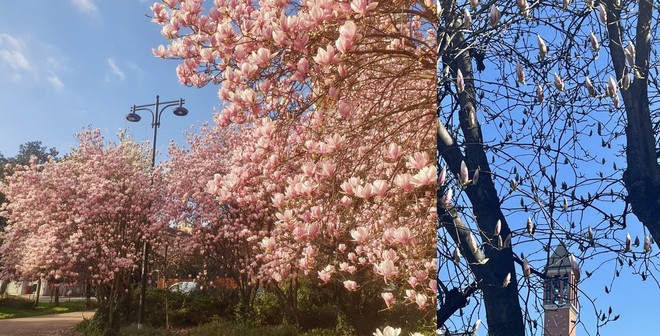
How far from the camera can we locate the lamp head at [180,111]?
3.18 m

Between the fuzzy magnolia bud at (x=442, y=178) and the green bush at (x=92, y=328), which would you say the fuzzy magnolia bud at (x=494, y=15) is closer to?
the fuzzy magnolia bud at (x=442, y=178)

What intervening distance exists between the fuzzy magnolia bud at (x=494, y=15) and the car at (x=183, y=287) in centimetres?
228

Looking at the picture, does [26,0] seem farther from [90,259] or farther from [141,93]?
[90,259]

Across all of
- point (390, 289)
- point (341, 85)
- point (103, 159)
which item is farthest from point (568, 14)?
point (103, 159)

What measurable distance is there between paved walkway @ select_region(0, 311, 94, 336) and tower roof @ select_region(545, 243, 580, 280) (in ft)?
8.46

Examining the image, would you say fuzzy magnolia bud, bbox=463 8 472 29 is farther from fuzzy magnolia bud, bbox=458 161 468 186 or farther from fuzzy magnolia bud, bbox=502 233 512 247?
fuzzy magnolia bud, bbox=502 233 512 247

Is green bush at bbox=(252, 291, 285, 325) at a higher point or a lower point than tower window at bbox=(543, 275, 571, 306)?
higher

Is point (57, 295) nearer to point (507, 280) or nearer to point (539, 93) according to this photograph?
point (507, 280)

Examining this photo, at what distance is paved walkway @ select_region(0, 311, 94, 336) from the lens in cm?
300

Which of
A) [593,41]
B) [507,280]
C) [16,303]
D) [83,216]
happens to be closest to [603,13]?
[593,41]

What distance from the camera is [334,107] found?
2.12 meters

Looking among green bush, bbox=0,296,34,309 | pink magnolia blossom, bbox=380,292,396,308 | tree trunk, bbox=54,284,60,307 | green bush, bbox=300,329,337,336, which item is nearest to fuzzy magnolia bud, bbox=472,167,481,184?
A: pink magnolia blossom, bbox=380,292,396,308

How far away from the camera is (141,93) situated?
10.4 feet

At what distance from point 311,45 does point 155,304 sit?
7.28ft
